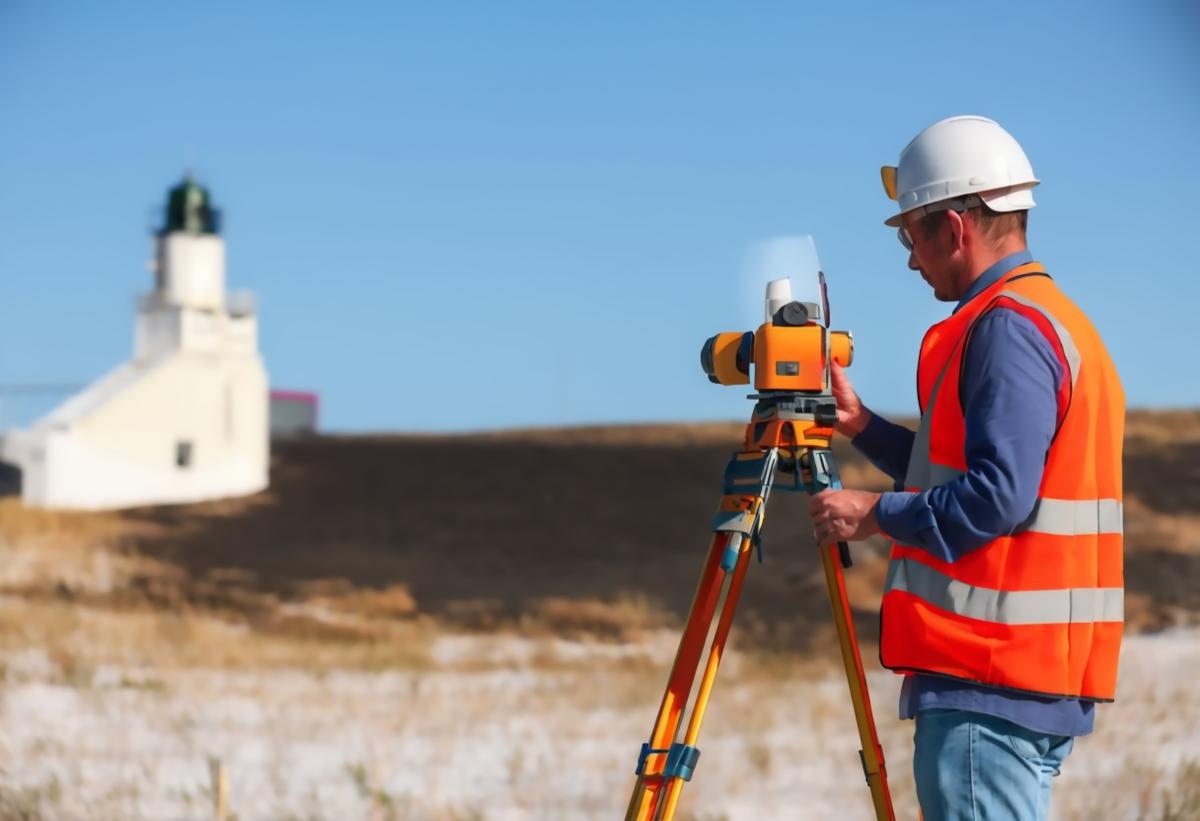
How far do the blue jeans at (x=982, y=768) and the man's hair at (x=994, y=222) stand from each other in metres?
0.85

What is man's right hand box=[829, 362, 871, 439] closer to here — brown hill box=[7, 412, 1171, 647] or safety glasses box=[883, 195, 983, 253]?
safety glasses box=[883, 195, 983, 253]

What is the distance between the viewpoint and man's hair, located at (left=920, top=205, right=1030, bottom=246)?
249 cm

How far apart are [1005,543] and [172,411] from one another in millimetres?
25551

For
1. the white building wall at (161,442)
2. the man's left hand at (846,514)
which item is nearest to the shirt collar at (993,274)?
the man's left hand at (846,514)

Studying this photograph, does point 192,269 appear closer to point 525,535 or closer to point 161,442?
point 161,442

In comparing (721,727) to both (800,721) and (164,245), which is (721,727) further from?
(164,245)

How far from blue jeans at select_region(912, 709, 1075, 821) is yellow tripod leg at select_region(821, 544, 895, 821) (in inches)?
13.4

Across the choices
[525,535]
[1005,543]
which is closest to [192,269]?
[525,535]

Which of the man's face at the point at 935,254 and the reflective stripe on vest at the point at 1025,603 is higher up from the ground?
the man's face at the point at 935,254

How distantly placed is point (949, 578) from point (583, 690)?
29.2 ft

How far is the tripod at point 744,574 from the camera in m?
2.76

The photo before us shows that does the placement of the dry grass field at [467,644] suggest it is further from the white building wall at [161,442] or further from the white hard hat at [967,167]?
the white hard hat at [967,167]

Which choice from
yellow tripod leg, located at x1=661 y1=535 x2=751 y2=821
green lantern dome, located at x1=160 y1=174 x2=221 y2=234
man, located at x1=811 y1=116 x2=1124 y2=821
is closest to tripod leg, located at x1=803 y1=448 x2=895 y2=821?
yellow tripod leg, located at x1=661 y1=535 x2=751 y2=821

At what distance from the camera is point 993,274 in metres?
2.47
